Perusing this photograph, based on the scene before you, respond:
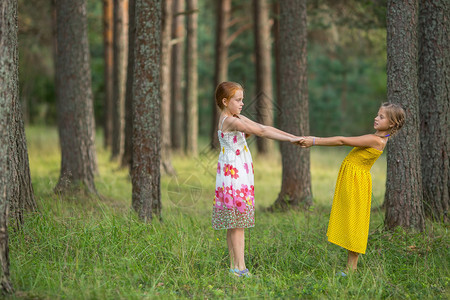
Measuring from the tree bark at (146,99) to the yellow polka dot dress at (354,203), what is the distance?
2.42 meters

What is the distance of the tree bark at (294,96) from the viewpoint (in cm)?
770

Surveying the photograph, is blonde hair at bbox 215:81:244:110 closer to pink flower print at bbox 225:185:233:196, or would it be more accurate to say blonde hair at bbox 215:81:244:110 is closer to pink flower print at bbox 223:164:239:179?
pink flower print at bbox 223:164:239:179

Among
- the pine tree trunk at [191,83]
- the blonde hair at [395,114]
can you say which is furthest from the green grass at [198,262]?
the pine tree trunk at [191,83]

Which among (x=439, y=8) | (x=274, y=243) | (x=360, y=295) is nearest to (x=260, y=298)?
(x=360, y=295)

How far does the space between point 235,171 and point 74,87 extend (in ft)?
17.3

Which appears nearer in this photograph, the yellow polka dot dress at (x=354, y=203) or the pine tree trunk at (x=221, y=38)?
the yellow polka dot dress at (x=354, y=203)

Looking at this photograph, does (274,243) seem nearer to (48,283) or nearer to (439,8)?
(48,283)

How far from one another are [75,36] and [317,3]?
574 cm

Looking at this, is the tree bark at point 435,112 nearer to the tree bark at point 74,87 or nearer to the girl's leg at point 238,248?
the girl's leg at point 238,248

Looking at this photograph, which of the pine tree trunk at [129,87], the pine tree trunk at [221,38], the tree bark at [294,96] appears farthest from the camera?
the pine tree trunk at [221,38]

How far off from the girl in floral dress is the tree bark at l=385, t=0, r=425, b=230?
1.65 metres

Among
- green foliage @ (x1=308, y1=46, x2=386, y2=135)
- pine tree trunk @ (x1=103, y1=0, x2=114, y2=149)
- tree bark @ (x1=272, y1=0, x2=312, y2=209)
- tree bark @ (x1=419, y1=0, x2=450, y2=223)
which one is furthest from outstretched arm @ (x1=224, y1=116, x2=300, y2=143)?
green foliage @ (x1=308, y1=46, x2=386, y2=135)

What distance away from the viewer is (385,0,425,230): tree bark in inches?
214

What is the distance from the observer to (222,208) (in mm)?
4535
